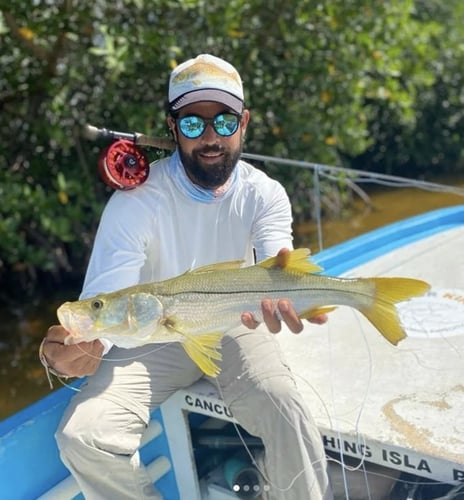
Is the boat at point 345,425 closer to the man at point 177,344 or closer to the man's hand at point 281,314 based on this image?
the man at point 177,344

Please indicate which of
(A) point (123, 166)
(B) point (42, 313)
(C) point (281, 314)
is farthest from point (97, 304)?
(B) point (42, 313)

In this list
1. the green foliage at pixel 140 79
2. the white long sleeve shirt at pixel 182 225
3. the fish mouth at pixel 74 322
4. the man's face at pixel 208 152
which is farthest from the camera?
the green foliage at pixel 140 79

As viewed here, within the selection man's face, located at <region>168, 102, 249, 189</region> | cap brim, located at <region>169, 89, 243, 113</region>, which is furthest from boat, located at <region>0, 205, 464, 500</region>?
cap brim, located at <region>169, 89, 243, 113</region>

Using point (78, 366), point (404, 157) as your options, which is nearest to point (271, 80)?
point (404, 157)

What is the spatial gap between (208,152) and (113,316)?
938mm

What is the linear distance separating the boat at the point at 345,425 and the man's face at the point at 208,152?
886 millimetres

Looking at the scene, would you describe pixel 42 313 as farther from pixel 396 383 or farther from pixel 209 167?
pixel 396 383

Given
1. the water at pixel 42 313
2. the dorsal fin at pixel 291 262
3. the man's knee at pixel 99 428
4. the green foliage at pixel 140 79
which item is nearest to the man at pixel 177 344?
the man's knee at pixel 99 428

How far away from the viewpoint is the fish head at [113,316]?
2.21 metres

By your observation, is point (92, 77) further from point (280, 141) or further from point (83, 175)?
point (280, 141)

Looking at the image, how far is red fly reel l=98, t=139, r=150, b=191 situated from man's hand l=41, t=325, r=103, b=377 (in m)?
0.69

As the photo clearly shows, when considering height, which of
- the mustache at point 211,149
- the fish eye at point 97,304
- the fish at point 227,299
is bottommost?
the fish at point 227,299

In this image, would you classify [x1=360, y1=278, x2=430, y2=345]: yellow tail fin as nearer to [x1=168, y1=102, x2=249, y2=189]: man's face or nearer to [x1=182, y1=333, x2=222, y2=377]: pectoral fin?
[x1=182, y1=333, x2=222, y2=377]: pectoral fin

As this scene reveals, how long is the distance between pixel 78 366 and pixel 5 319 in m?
5.47
